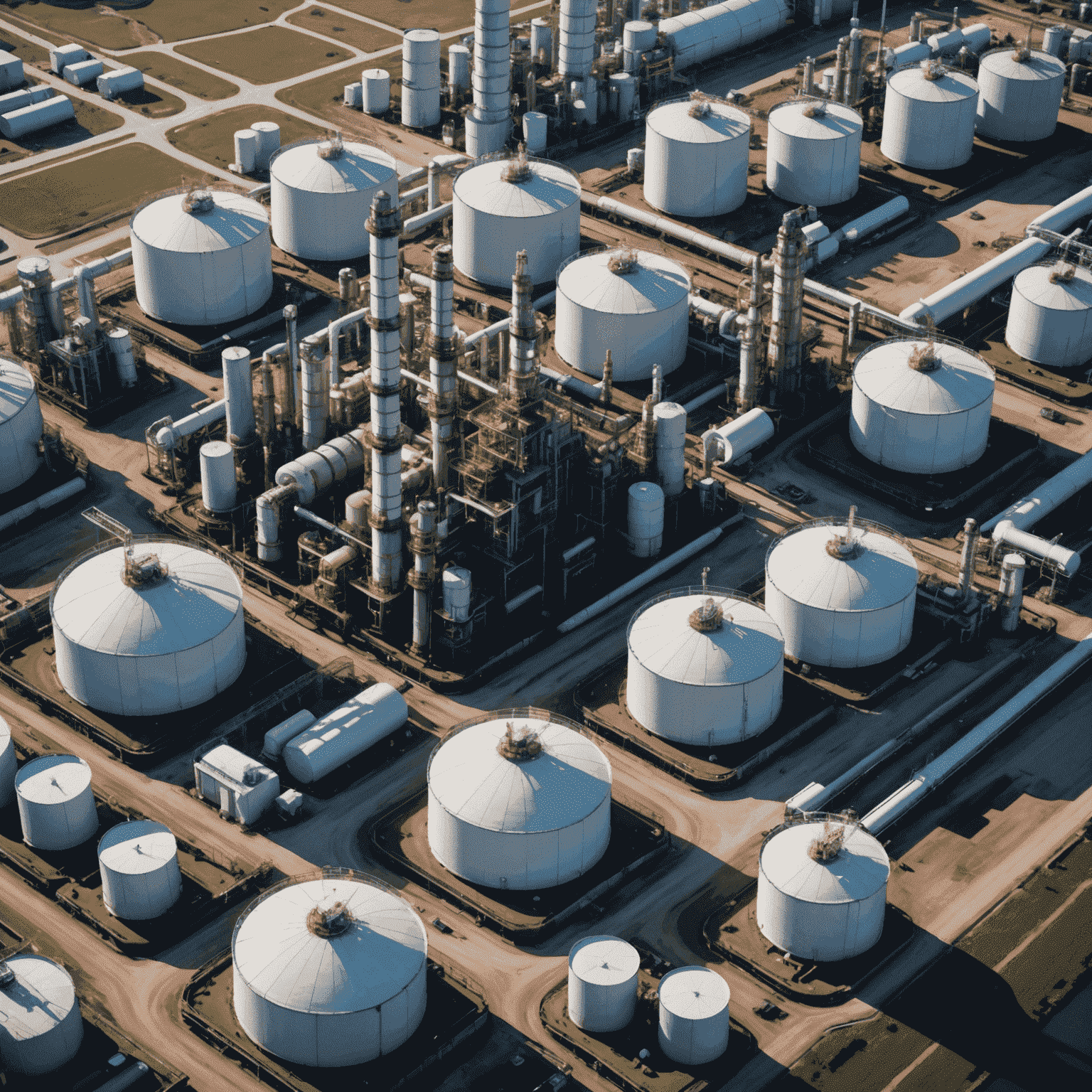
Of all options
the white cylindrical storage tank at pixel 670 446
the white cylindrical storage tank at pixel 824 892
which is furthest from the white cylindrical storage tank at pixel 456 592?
the white cylindrical storage tank at pixel 824 892

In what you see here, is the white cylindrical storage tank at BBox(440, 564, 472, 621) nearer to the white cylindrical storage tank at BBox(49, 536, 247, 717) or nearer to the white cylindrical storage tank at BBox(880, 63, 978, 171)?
the white cylindrical storage tank at BBox(49, 536, 247, 717)

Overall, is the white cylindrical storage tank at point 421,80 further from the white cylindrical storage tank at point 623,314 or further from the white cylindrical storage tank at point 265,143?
the white cylindrical storage tank at point 623,314

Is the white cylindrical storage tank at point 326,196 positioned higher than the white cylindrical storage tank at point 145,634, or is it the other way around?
the white cylindrical storage tank at point 326,196

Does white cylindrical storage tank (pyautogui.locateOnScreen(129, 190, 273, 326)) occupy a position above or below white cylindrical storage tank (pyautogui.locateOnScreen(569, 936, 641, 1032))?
above

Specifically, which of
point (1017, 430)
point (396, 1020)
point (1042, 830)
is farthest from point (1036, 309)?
point (396, 1020)

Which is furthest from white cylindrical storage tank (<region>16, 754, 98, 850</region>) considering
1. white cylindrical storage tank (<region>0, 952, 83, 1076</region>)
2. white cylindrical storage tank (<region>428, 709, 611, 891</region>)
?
white cylindrical storage tank (<region>428, 709, 611, 891</region>)

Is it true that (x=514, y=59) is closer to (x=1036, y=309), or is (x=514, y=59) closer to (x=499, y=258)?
(x=499, y=258)
